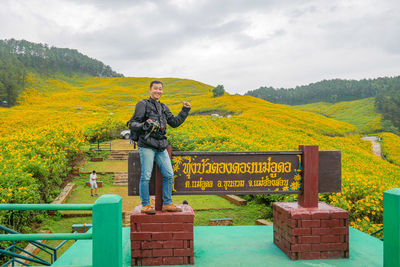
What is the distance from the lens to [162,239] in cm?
347

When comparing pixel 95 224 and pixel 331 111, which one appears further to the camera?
pixel 331 111

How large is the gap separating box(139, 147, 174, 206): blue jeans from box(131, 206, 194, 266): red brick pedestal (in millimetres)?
216

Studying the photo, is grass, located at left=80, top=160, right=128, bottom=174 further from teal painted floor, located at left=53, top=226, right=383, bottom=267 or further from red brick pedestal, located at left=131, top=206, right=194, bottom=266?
red brick pedestal, located at left=131, top=206, right=194, bottom=266

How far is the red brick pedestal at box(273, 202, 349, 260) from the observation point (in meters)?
3.66

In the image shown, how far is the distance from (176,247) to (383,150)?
32.8 m

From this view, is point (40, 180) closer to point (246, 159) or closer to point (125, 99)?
point (246, 159)

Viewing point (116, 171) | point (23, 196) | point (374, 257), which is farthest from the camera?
point (116, 171)

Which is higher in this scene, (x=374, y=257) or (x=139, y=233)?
(x=139, y=233)

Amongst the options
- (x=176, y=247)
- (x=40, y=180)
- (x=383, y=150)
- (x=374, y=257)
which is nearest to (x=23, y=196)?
(x=40, y=180)

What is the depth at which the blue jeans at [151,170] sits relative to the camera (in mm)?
3514

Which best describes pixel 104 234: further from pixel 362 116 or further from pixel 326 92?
pixel 326 92

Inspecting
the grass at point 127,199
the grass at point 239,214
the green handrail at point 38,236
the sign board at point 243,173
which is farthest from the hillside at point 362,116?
the green handrail at point 38,236

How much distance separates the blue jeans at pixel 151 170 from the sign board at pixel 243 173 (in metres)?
0.21

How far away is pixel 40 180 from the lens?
9.15 m
